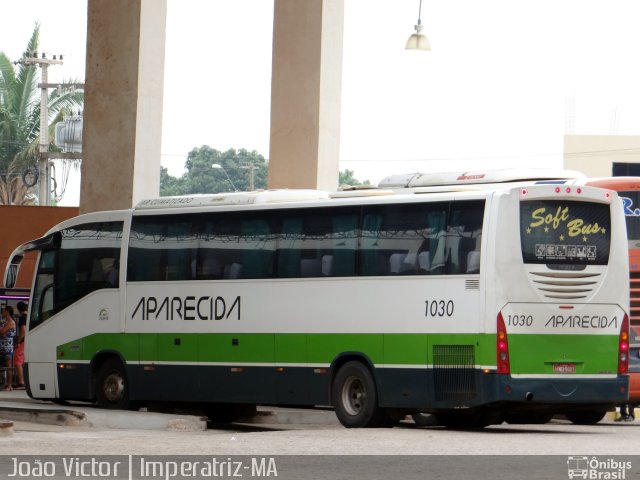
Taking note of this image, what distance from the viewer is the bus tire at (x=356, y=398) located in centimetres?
1872

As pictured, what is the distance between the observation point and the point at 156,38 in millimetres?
24672

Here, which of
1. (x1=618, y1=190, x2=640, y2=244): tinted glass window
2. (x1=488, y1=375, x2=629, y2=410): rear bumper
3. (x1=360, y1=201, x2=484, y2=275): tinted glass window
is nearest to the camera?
(x1=488, y1=375, x2=629, y2=410): rear bumper

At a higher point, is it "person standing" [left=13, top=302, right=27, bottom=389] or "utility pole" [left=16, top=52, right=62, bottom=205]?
"utility pole" [left=16, top=52, right=62, bottom=205]

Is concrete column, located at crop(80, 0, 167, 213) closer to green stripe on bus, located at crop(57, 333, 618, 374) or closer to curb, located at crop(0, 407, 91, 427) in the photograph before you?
green stripe on bus, located at crop(57, 333, 618, 374)

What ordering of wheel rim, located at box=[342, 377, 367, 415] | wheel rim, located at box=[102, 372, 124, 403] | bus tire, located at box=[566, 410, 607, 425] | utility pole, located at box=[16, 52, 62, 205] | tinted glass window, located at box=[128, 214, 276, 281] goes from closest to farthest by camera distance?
wheel rim, located at box=[342, 377, 367, 415] → tinted glass window, located at box=[128, 214, 276, 281] → bus tire, located at box=[566, 410, 607, 425] → wheel rim, located at box=[102, 372, 124, 403] → utility pole, located at box=[16, 52, 62, 205]

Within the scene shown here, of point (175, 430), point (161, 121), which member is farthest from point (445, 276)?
point (161, 121)

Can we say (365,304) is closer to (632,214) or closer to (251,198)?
(251,198)

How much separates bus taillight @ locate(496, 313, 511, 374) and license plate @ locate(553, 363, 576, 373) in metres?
0.69

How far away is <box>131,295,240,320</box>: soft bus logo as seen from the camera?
2067cm

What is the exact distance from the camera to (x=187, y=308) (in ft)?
69.5

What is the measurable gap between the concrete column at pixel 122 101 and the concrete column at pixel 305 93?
2434 mm

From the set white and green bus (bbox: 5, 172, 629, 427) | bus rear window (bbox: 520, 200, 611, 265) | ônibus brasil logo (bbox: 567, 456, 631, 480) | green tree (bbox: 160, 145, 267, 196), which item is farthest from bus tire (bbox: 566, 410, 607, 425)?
green tree (bbox: 160, 145, 267, 196)

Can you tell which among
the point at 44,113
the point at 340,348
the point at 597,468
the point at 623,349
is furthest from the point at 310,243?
the point at 44,113

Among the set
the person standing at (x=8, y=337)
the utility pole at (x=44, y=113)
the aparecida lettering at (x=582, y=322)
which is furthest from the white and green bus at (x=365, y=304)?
the utility pole at (x=44, y=113)
